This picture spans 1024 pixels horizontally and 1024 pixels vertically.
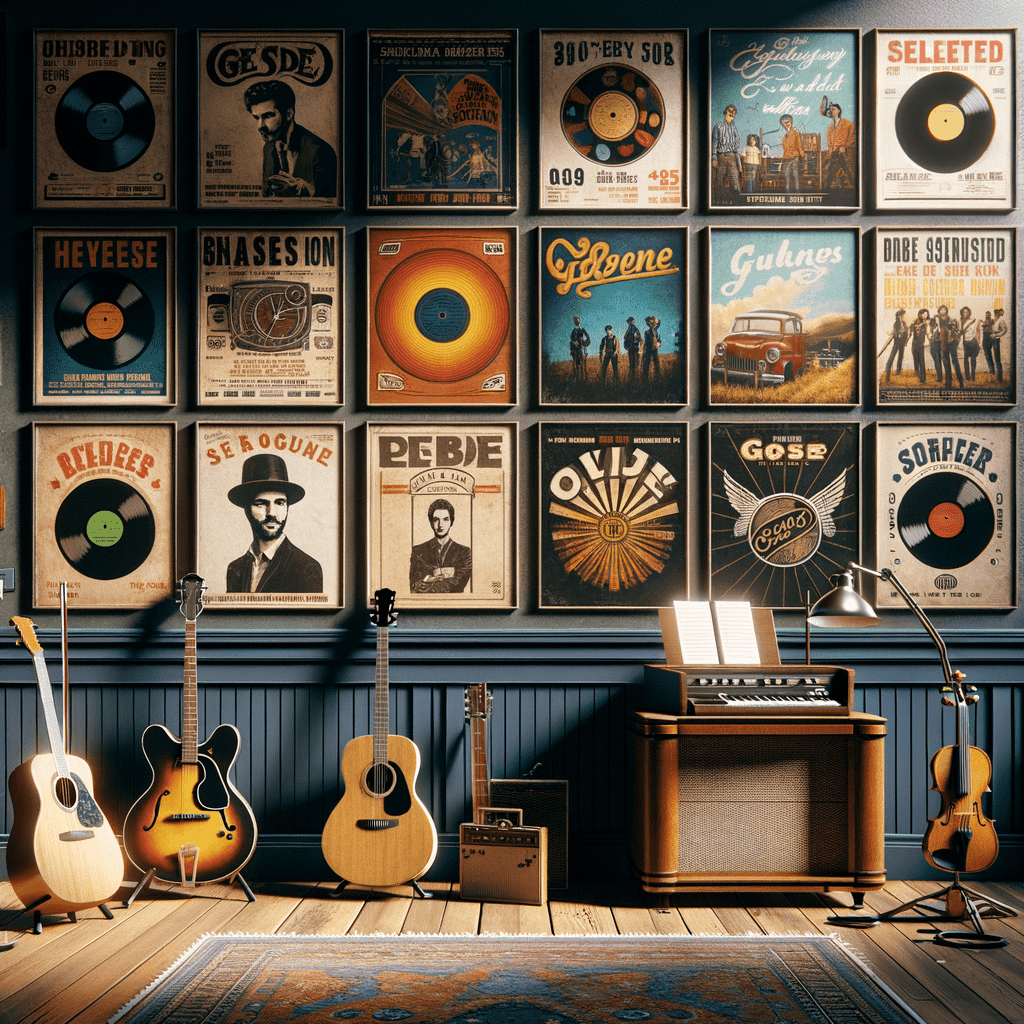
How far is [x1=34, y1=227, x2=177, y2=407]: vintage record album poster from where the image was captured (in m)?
3.65

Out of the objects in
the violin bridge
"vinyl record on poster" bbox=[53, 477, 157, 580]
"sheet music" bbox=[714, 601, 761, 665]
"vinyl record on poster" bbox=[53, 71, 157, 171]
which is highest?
"vinyl record on poster" bbox=[53, 71, 157, 171]

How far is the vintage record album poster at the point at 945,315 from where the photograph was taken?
3.65m

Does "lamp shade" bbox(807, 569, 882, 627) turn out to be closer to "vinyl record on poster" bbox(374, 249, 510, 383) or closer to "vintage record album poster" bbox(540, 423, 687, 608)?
"vintage record album poster" bbox(540, 423, 687, 608)

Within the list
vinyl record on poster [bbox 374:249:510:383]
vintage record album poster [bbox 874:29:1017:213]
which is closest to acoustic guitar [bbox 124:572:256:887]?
vinyl record on poster [bbox 374:249:510:383]

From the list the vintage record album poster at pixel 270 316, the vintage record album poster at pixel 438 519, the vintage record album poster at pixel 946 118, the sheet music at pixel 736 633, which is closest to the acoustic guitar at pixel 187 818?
the vintage record album poster at pixel 438 519

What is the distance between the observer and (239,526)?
364cm

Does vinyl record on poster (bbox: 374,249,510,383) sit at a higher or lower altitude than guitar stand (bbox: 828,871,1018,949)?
higher

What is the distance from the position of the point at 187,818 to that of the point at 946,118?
13.2 ft

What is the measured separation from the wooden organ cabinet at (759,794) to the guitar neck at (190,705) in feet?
5.36

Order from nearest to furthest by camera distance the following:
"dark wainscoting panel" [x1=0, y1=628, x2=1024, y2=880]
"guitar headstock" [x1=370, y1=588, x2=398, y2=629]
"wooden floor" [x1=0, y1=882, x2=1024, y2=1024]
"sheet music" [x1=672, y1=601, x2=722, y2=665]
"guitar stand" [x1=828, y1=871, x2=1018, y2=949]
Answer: "wooden floor" [x1=0, y1=882, x2=1024, y2=1024], "guitar stand" [x1=828, y1=871, x2=1018, y2=949], "sheet music" [x1=672, y1=601, x2=722, y2=665], "guitar headstock" [x1=370, y1=588, x2=398, y2=629], "dark wainscoting panel" [x1=0, y1=628, x2=1024, y2=880]

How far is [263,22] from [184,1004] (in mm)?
3548

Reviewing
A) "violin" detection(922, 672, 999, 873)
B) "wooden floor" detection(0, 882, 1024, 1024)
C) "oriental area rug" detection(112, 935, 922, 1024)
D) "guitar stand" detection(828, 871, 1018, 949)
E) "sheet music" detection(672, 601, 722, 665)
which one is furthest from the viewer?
"sheet music" detection(672, 601, 722, 665)

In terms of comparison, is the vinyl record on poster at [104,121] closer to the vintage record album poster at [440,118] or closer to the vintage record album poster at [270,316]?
the vintage record album poster at [270,316]

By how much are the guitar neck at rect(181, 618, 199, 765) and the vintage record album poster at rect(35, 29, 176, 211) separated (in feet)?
5.75
